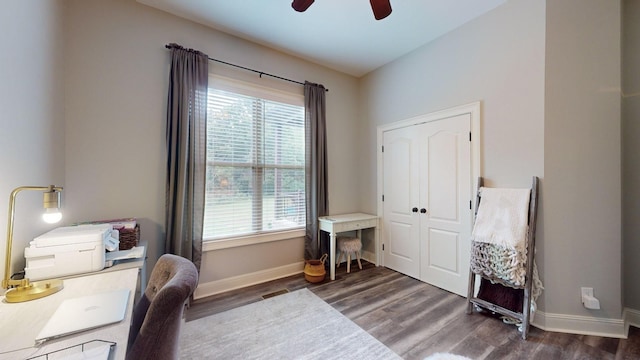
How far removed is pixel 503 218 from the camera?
218 centimetres

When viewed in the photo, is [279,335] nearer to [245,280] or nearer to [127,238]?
[245,280]

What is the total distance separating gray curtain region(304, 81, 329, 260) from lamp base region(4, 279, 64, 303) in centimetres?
237

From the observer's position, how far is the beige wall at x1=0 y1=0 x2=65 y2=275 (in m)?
1.28

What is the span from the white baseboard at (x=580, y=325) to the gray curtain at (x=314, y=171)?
2.28 meters

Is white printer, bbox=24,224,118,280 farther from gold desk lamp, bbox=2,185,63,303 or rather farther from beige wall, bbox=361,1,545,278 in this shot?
beige wall, bbox=361,1,545,278

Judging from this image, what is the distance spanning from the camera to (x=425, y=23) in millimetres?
2594

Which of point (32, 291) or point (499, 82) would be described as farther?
point (499, 82)

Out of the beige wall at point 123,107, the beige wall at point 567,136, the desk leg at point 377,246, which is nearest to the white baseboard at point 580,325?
the beige wall at point 567,136

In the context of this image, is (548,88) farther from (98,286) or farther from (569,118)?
(98,286)

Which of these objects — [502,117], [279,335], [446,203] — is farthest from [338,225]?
[502,117]

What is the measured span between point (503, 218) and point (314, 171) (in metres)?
2.12

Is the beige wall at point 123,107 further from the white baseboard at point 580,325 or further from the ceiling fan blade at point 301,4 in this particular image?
the white baseboard at point 580,325

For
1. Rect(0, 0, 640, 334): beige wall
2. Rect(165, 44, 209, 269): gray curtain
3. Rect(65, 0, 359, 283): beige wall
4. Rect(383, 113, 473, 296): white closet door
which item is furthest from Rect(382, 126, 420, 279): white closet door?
Rect(165, 44, 209, 269): gray curtain

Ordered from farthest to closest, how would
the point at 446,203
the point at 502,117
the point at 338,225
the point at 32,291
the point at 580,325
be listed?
the point at 338,225 → the point at 446,203 → the point at 502,117 → the point at 580,325 → the point at 32,291
